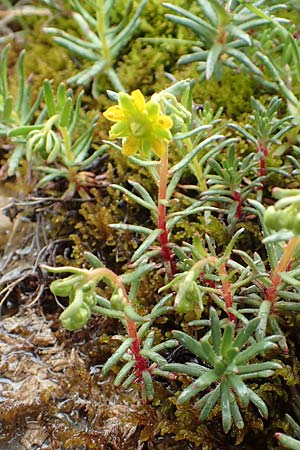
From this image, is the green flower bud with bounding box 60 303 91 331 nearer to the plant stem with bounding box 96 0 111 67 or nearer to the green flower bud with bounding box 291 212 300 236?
the green flower bud with bounding box 291 212 300 236

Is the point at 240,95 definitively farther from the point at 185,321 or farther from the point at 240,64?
the point at 185,321

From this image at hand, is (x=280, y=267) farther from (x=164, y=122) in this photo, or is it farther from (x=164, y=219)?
(x=164, y=122)

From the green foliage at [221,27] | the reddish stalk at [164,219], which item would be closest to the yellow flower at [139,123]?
the reddish stalk at [164,219]

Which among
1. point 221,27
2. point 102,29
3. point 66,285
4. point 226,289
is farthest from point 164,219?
point 102,29

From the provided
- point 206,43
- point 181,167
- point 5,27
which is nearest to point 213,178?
point 181,167

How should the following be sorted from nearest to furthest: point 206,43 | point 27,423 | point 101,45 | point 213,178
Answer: point 27,423
point 213,178
point 206,43
point 101,45

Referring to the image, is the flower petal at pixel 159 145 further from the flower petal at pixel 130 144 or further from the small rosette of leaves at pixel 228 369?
the small rosette of leaves at pixel 228 369

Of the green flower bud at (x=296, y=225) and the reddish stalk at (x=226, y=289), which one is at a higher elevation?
the green flower bud at (x=296, y=225)
